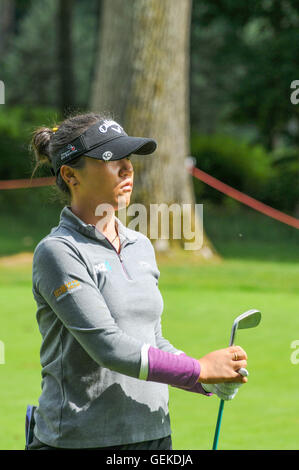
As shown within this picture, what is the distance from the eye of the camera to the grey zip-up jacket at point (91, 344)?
2.84 m

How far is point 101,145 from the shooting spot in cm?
309

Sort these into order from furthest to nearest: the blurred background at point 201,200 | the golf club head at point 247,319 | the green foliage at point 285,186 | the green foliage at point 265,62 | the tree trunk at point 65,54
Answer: the tree trunk at point 65,54
the green foliage at point 285,186
the green foliage at point 265,62
the blurred background at point 201,200
the golf club head at point 247,319

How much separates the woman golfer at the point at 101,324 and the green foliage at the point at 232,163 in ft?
68.3

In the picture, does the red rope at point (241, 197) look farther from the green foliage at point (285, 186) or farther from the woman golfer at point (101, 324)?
the woman golfer at point (101, 324)

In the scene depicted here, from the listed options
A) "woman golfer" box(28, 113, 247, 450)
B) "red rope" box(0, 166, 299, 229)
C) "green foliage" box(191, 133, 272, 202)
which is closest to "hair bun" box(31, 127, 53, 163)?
"woman golfer" box(28, 113, 247, 450)

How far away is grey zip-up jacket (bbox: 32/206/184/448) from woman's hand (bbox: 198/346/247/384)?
211mm

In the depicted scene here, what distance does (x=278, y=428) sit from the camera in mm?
5359

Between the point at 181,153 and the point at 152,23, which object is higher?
the point at 152,23

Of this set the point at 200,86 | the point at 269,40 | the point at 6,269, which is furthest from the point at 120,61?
the point at 200,86

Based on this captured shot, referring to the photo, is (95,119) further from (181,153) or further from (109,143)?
(181,153)

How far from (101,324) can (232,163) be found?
22533mm

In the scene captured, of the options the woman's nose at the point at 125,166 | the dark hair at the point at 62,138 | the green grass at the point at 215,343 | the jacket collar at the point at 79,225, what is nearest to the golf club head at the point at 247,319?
the jacket collar at the point at 79,225

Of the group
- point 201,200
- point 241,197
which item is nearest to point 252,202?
point 241,197
